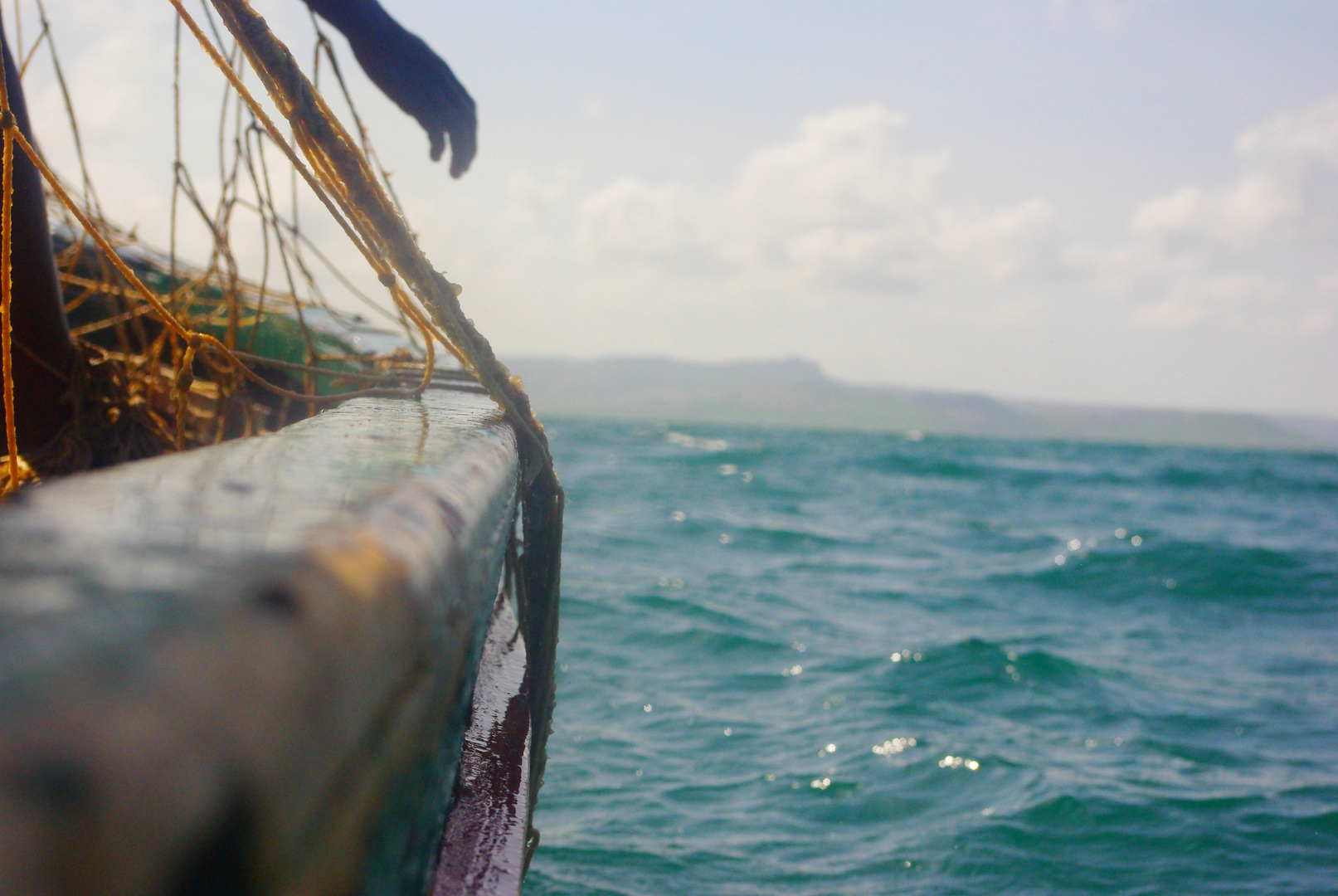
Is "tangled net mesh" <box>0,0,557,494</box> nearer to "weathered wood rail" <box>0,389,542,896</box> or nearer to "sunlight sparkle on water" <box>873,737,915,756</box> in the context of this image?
"weathered wood rail" <box>0,389,542,896</box>

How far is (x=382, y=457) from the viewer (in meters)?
0.87

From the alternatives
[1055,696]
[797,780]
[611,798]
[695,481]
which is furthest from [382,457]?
[695,481]

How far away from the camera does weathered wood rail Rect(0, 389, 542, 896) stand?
319 mm

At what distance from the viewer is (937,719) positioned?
17.0ft

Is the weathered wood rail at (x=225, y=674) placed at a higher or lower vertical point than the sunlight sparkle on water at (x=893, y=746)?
higher

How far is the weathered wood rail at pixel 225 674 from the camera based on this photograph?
0.32 meters

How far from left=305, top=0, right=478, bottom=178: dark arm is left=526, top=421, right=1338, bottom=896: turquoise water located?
235cm

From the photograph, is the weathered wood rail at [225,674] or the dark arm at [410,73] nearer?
the weathered wood rail at [225,674]

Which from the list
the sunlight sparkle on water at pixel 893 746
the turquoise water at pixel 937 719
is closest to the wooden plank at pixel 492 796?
the turquoise water at pixel 937 719

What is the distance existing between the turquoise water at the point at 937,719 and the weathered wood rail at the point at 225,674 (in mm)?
2949

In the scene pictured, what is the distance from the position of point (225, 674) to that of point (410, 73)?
223 centimetres

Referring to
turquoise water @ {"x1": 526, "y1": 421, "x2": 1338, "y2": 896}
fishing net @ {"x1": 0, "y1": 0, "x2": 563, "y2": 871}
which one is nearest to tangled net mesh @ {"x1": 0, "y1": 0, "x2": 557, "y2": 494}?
fishing net @ {"x1": 0, "y1": 0, "x2": 563, "y2": 871}

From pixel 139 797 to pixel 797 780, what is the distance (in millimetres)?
4189

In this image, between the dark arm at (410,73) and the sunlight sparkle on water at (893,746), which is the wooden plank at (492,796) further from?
the sunlight sparkle on water at (893,746)
